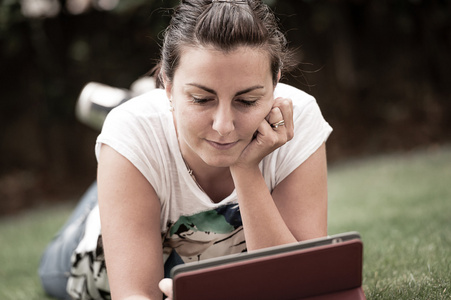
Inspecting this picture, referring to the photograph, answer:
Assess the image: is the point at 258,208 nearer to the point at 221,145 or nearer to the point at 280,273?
the point at 221,145

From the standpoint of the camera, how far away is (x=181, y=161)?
6.97 feet

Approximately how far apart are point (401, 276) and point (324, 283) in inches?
33.5

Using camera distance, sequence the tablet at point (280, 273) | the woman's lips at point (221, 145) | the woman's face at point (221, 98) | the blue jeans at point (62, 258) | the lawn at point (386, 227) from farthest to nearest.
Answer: the blue jeans at point (62, 258), the lawn at point (386, 227), the woman's lips at point (221, 145), the woman's face at point (221, 98), the tablet at point (280, 273)

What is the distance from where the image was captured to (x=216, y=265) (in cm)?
144

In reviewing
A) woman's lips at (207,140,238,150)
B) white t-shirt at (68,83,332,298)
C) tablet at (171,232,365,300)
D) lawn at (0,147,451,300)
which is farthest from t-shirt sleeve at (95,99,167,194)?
lawn at (0,147,451,300)

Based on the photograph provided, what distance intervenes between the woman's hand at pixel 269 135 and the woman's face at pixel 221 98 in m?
0.03

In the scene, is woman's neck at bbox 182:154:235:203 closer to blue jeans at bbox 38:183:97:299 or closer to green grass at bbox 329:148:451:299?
green grass at bbox 329:148:451:299

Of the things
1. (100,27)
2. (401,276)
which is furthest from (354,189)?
(100,27)

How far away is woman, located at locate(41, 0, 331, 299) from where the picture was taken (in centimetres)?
178

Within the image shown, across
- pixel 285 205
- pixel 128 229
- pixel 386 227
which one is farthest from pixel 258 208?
pixel 386 227

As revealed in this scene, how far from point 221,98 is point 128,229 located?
0.60 meters

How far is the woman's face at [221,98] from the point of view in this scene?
1728 mm

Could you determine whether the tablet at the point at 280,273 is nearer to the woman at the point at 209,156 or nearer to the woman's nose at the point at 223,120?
the woman at the point at 209,156

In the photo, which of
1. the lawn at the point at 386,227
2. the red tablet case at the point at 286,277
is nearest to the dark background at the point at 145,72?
the lawn at the point at 386,227
